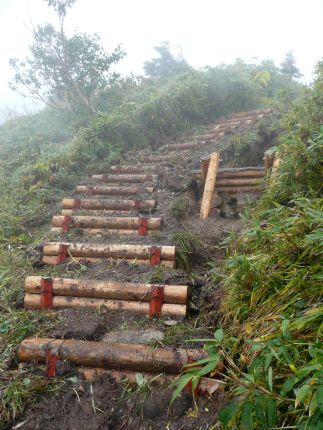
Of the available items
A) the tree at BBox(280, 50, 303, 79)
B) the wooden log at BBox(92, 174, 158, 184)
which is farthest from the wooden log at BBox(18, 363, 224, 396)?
the tree at BBox(280, 50, 303, 79)

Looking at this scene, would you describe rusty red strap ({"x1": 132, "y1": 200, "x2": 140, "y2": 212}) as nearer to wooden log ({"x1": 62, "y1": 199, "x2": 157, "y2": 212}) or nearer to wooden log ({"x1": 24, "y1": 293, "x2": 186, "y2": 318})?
wooden log ({"x1": 62, "y1": 199, "x2": 157, "y2": 212})

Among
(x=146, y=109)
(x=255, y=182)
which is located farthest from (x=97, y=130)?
(x=255, y=182)

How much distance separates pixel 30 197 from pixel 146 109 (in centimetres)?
453

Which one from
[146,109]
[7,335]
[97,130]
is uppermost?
[146,109]

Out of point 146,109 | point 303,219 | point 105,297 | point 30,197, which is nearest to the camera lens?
point 303,219

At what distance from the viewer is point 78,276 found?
420cm

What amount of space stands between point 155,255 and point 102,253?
2.27ft

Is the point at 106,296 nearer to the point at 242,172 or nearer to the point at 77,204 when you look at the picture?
the point at 77,204

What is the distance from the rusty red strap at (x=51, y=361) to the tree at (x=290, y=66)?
19554 mm

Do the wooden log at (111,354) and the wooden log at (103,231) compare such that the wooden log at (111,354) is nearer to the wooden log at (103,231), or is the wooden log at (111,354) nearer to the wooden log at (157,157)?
the wooden log at (103,231)

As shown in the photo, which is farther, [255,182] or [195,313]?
→ [255,182]

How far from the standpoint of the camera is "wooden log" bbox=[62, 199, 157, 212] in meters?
→ 5.89

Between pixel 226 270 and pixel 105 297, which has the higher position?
pixel 226 270

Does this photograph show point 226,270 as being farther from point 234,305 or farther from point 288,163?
point 288,163
